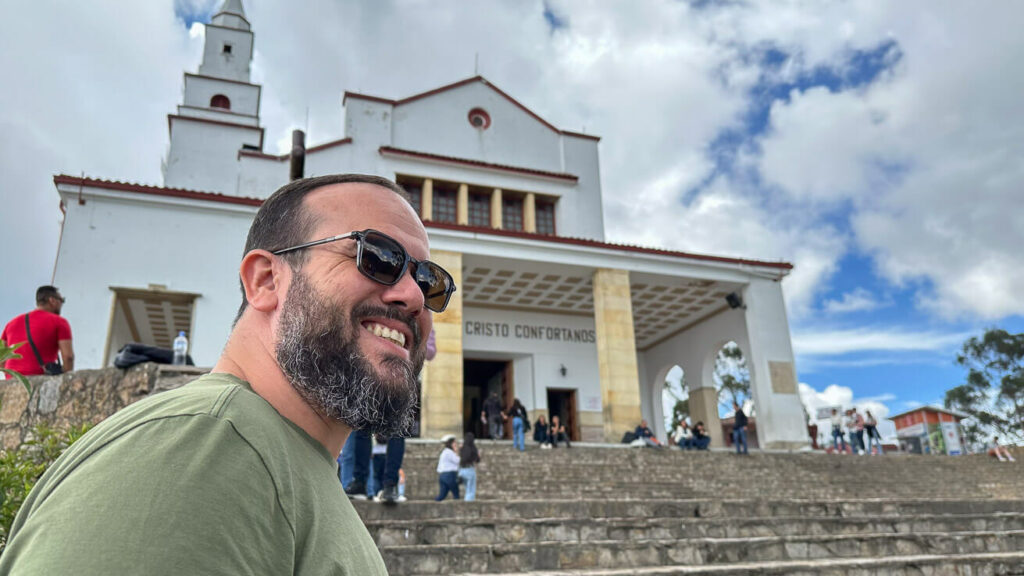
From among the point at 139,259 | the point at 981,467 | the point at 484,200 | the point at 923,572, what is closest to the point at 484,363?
the point at 484,200

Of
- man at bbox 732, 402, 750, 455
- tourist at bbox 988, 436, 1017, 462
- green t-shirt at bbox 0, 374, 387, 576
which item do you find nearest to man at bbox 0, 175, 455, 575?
green t-shirt at bbox 0, 374, 387, 576

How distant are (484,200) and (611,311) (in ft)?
19.5

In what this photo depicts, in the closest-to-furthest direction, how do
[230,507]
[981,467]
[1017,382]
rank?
[230,507], [981,467], [1017,382]

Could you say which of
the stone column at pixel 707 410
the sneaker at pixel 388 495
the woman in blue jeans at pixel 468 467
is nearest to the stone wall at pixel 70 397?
the sneaker at pixel 388 495

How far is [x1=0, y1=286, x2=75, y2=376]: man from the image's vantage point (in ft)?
20.6

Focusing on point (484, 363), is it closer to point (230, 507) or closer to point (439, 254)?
point (439, 254)

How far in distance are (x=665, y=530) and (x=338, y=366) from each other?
18.9ft

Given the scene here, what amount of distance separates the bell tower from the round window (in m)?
7.35

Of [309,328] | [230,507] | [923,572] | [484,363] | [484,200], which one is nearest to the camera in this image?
[230,507]

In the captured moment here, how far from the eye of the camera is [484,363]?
73.8 feet

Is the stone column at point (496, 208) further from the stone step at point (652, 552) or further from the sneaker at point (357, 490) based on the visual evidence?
the stone step at point (652, 552)

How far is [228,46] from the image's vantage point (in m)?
28.5

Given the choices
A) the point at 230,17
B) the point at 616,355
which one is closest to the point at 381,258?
the point at 616,355

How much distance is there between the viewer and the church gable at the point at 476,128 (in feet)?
68.1
